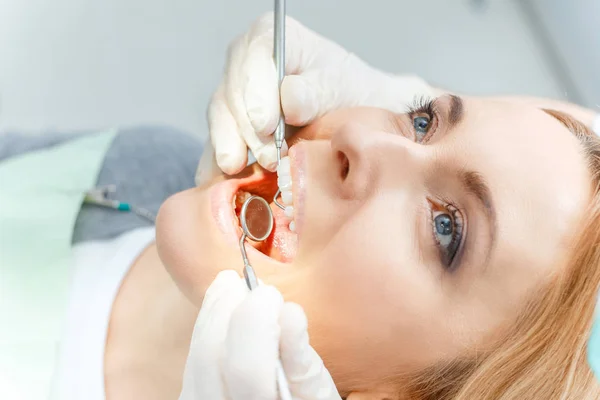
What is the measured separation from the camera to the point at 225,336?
72cm

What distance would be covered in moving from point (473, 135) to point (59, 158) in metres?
0.88

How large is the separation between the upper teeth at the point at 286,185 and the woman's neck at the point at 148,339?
0.29 metres

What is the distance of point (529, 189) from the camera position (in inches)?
28.7

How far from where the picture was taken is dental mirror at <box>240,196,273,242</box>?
868 millimetres

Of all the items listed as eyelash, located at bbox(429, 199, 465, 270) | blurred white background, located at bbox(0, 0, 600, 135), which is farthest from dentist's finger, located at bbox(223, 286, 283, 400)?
blurred white background, located at bbox(0, 0, 600, 135)

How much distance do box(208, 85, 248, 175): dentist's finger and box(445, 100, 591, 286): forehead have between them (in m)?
0.32

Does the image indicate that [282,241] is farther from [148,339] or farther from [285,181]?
[148,339]

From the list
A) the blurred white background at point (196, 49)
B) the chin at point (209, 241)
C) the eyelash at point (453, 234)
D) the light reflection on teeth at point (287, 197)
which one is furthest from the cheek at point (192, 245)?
the blurred white background at point (196, 49)

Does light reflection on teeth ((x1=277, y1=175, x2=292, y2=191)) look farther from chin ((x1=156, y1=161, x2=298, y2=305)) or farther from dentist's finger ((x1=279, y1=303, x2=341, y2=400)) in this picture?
dentist's finger ((x1=279, y1=303, x2=341, y2=400))

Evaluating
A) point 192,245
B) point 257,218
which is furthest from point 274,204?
point 192,245

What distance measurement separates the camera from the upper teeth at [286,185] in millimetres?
852

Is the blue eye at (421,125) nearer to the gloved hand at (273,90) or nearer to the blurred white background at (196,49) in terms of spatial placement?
the gloved hand at (273,90)

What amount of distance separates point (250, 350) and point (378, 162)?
29cm

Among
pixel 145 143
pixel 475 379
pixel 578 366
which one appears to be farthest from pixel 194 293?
pixel 145 143
